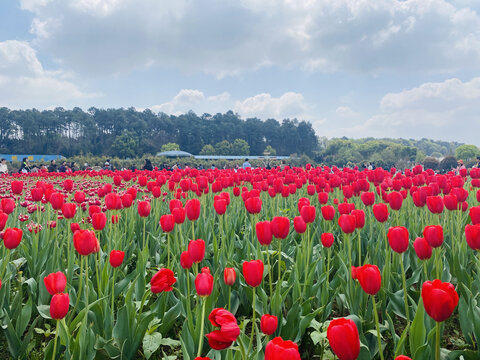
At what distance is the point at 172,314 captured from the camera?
7.95ft

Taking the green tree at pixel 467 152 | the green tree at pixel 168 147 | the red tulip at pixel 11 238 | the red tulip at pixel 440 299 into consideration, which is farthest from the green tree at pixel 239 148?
the red tulip at pixel 440 299

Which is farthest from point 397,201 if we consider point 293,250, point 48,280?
point 48,280

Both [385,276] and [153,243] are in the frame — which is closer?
[385,276]

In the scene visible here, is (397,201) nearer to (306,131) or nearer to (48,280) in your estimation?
(48,280)

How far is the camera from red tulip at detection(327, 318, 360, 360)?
110cm

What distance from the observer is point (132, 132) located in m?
90.6

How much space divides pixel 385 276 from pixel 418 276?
13.6 inches

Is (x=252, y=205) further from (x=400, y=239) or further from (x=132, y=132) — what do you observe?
(x=132, y=132)

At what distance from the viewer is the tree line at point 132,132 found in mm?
84750

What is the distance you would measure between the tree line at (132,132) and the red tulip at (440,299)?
75.5 metres

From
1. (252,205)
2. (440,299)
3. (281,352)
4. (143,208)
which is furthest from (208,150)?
(281,352)

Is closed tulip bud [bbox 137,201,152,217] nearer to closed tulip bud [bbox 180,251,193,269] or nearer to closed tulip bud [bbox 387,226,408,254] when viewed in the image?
closed tulip bud [bbox 180,251,193,269]

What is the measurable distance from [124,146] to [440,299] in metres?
89.4

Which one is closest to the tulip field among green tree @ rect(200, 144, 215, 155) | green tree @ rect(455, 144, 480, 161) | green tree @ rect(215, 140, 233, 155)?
green tree @ rect(200, 144, 215, 155)
